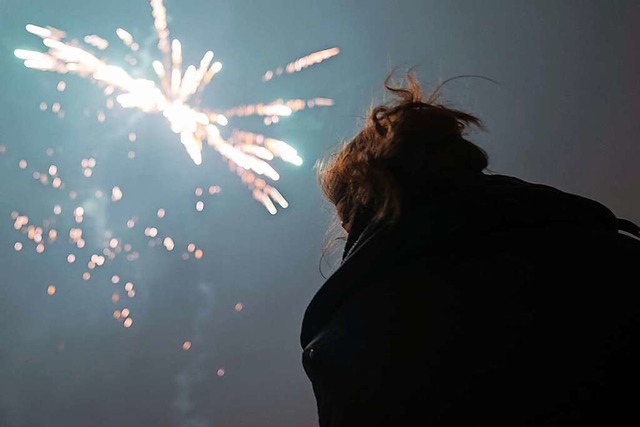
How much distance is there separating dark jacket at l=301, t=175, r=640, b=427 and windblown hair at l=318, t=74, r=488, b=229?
0.06 m

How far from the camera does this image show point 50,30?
7426 mm

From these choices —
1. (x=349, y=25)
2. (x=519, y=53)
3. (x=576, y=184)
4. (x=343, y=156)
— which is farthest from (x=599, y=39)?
(x=343, y=156)

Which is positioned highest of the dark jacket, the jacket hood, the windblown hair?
the windblown hair

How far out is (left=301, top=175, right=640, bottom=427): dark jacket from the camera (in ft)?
3.87

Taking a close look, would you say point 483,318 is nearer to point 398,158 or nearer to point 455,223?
point 455,223

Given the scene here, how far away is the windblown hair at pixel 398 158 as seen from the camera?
1546mm

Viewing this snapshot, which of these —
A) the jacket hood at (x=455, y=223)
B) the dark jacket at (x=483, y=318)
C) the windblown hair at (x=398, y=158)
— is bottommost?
the dark jacket at (x=483, y=318)

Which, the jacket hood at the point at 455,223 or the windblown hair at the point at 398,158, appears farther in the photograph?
the windblown hair at the point at 398,158

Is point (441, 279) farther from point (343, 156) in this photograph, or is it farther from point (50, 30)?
point (50, 30)

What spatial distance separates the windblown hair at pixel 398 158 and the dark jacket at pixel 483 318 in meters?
0.06

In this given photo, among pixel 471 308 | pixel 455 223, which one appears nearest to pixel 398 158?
pixel 455 223

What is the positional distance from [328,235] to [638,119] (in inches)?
243

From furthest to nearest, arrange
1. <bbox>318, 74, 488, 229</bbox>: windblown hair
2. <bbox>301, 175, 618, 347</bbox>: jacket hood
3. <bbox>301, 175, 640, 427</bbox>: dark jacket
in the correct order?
1. <bbox>318, 74, 488, 229</bbox>: windblown hair
2. <bbox>301, 175, 618, 347</bbox>: jacket hood
3. <bbox>301, 175, 640, 427</bbox>: dark jacket

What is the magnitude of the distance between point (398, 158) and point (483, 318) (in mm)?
466
